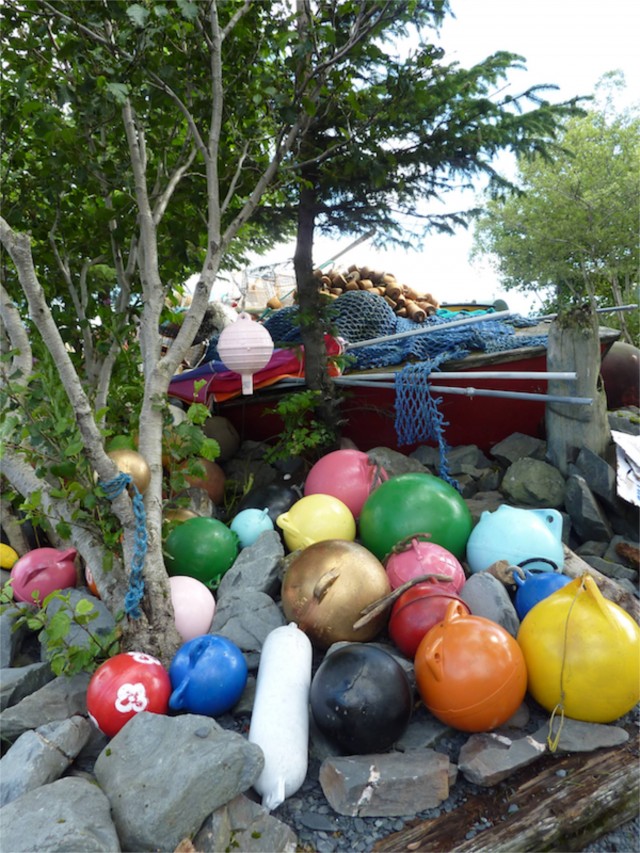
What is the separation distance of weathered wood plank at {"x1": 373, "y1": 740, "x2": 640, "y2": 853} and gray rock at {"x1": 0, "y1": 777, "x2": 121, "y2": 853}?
1073mm

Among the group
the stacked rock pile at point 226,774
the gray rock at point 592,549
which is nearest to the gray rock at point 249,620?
the stacked rock pile at point 226,774

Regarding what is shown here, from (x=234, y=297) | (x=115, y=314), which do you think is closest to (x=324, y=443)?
(x=115, y=314)

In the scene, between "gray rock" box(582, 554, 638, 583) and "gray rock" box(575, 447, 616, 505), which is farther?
"gray rock" box(575, 447, 616, 505)

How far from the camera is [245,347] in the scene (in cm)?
513

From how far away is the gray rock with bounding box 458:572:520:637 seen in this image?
338 centimetres

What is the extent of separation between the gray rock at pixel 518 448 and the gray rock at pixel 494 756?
123 inches

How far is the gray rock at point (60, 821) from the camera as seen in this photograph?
207 cm

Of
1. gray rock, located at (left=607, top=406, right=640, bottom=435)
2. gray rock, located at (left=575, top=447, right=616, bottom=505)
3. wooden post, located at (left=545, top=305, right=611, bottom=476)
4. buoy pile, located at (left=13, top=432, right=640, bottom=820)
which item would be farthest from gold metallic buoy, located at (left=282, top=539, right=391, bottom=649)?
gray rock, located at (left=607, top=406, right=640, bottom=435)

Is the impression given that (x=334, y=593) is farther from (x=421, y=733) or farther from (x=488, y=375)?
(x=488, y=375)

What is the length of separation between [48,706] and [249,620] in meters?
1.14

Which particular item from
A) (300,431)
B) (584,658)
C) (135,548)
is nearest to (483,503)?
(300,431)

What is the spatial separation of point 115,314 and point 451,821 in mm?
3906

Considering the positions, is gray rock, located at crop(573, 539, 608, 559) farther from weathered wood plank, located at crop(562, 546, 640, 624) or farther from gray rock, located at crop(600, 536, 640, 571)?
weathered wood plank, located at crop(562, 546, 640, 624)

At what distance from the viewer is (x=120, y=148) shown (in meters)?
4.76
